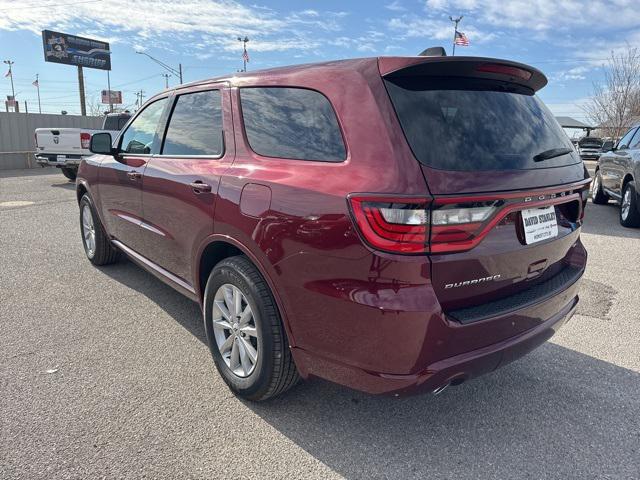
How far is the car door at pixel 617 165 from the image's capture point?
839cm

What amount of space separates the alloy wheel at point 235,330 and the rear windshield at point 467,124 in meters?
1.25

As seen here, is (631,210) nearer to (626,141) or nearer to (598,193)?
(626,141)

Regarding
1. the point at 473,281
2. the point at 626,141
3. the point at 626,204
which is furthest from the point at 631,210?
the point at 473,281

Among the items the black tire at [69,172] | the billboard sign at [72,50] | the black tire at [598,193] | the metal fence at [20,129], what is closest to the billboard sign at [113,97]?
the billboard sign at [72,50]

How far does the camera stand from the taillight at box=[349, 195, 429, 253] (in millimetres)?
1891

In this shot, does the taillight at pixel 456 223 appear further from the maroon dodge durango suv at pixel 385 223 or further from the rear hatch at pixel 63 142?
the rear hatch at pixel 63 142

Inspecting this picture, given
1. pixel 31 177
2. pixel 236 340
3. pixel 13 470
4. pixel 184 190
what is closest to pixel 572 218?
pixel 236 340

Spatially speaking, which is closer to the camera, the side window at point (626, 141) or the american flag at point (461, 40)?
the side window at point (626, 141)

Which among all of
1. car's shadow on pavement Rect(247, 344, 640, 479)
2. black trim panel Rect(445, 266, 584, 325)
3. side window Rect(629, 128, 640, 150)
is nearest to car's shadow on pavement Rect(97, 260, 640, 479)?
car's shadow on pavement Rect(247, 344, 640, 479)

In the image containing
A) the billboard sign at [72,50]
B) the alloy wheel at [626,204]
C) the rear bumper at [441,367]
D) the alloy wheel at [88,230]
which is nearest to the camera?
the rear bumper at [441,367]

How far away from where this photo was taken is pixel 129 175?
3910mm

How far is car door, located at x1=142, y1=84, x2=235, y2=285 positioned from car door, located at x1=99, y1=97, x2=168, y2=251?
199 mm

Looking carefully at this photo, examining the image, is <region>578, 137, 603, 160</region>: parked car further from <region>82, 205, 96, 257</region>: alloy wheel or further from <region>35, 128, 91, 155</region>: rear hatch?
<region>82, 205, 96, 257</region>: alloy wheel

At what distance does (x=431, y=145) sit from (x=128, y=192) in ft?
9.38
